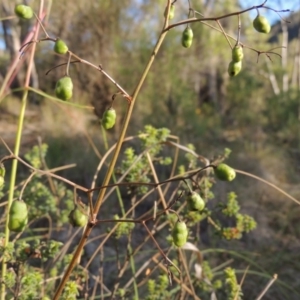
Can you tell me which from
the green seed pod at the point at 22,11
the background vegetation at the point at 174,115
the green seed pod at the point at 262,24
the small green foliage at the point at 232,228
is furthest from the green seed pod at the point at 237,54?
the background vegetation at the point at 174,115

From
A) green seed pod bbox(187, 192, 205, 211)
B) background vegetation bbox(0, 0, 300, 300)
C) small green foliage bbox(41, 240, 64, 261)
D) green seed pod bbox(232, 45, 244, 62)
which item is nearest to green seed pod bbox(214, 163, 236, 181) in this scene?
green seed pod bbox(187, 192, 205, 211)

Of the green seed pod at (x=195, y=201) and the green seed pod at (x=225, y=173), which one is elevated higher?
the green seed pod at (x=225, y=173)

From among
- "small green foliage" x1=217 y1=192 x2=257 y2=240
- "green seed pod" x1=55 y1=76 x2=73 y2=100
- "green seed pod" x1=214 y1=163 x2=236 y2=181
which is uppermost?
"green seed pod" x1=55 y1=76 x2=73 y2=100

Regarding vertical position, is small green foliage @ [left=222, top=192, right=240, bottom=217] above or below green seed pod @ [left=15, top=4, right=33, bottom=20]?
below

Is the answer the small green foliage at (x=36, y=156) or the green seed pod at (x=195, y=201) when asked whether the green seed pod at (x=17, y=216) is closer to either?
the green seed pod at (x=195, y=201)

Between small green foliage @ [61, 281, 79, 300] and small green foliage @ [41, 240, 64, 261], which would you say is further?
small green foliage @ [41, 240, 64, 261]

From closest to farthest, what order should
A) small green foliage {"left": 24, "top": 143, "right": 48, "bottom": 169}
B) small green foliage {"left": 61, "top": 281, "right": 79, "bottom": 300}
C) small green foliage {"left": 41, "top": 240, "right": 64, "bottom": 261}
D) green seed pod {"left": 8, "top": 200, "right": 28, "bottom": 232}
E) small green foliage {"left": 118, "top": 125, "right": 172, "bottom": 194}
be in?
green seed pod {"left": 8, "top": 200, "right": 28, "bottom": 232} < small green foliage {"left": 61, "top": 281, "right": 79, "bottom": 300} < small green foliage {"left": 41, "top": 240, "right": 64, "bottom": 261} < small green foliage {"left": 118, "top": 125, "right": 172, "bottom": 194} < small green foliage {"left": 24, "top": 143, "right": 48, "bottom": 169}

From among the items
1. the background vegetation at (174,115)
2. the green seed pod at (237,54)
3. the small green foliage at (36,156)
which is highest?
the green seed pod at (237,54)

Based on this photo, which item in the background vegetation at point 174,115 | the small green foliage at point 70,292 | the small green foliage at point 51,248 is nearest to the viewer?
the small green foliage at point 70,292

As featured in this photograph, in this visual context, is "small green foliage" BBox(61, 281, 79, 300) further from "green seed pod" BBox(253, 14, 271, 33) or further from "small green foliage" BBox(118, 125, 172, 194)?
"green seed pod" BBox(253, 14, 271, 33)

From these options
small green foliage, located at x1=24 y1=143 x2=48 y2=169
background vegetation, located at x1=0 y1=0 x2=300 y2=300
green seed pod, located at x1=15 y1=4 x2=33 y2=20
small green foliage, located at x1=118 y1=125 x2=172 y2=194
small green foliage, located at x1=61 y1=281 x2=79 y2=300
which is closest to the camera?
green seed pod, located at x1=15 y1=4 x2=33 y2=20

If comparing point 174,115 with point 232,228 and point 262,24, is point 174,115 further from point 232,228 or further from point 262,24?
point 262,24

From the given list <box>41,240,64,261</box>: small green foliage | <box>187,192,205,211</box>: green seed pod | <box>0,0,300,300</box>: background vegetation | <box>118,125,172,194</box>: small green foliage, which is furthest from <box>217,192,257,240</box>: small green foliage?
<box>187,192,205,211</box>: green seed pod

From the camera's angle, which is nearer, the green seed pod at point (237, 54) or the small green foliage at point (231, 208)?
the green seed pod at point (237, 54)
